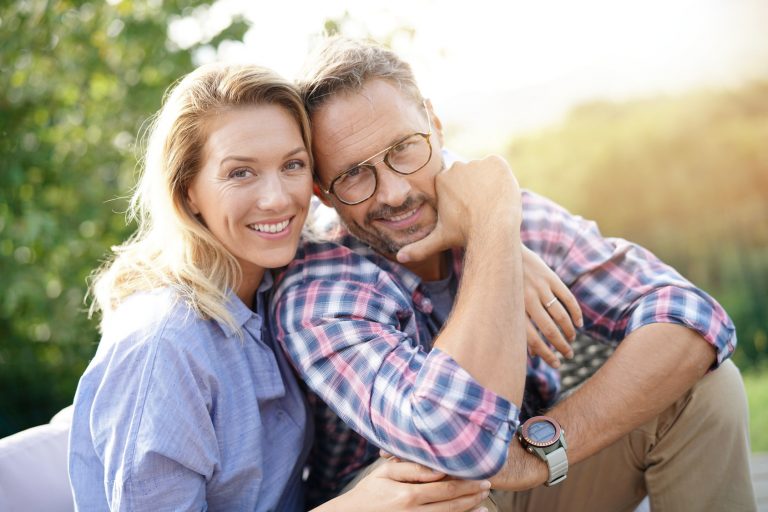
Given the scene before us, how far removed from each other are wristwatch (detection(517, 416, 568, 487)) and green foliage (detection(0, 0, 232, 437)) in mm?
2306

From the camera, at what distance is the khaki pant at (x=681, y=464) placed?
2.06 meters

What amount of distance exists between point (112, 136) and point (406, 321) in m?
2.22

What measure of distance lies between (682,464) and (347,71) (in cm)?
146

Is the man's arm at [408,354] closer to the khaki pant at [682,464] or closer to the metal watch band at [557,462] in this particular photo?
the metal watch band at [557,462]

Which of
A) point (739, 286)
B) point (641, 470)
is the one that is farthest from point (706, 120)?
point (641, 470)

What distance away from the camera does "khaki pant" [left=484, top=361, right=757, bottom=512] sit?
6.77 feet

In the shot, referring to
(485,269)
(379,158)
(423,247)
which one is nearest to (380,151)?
(379,158)

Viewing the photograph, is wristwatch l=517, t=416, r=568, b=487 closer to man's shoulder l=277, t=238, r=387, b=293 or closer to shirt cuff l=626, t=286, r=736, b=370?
shirt cuff l=626, t=286, r=736, b=370

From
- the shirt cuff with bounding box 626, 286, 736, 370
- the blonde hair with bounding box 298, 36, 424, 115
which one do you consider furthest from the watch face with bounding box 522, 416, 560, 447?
the blonde hair with bounding box 298, 36, 424, 115

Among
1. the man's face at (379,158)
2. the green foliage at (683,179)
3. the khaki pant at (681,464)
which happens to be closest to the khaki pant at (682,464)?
the khaki pant at (681,464)

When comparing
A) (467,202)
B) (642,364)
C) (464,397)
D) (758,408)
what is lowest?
(758,408)

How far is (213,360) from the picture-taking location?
6.12 ft

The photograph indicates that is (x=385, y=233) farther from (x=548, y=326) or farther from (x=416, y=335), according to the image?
(x=548, y=326)

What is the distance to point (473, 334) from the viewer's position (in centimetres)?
172
